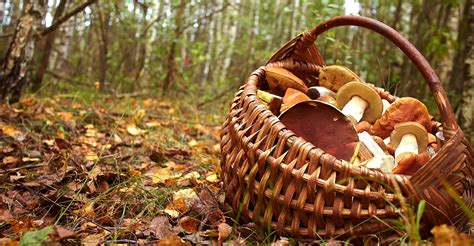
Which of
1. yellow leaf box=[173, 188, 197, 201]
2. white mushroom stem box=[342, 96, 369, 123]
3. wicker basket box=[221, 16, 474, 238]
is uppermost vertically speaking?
white mushroom stem box=[342, 96, 369, 123]

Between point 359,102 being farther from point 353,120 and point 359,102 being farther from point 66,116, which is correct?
point 66,116

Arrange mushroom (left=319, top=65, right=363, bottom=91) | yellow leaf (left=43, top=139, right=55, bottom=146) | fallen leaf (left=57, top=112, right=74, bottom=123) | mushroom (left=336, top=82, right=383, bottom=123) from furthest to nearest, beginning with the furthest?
fallen leaf (left=57, top=112, right=74, bottom=123), yellow leaf (left=43, top=139, right=55, bottom=146), mushroom (left=319, top=65, right=363, bottom=91), mushroom (left=336, top=82, right=383, bottom=123)

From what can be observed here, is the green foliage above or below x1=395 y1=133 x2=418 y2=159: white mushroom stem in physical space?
below

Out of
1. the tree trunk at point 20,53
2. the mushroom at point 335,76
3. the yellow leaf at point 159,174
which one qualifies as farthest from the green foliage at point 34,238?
the tree trunk at point 20,53

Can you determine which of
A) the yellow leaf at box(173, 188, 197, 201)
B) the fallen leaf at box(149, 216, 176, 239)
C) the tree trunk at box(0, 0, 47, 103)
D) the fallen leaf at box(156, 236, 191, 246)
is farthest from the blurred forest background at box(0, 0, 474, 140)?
the fallen leaf at box(156, 236, 191, 246)

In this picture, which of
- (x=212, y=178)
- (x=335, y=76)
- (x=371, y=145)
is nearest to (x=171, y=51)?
(x=212, y=178)

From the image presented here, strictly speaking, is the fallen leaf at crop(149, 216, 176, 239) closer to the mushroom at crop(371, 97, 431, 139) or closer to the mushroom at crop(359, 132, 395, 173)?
the mushroom at crop(359, 132, 395, 173)

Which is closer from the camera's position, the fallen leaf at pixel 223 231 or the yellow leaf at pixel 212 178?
the fallen leaf at pixel 223 231

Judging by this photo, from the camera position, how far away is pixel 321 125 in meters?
1.67

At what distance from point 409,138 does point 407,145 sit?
4 cm

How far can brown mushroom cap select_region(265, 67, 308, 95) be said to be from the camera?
2.04 m

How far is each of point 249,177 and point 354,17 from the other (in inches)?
33.6

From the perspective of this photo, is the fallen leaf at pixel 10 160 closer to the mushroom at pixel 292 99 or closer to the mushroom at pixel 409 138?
the mushroom at pixel 292 99

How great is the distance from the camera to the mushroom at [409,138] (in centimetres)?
181
